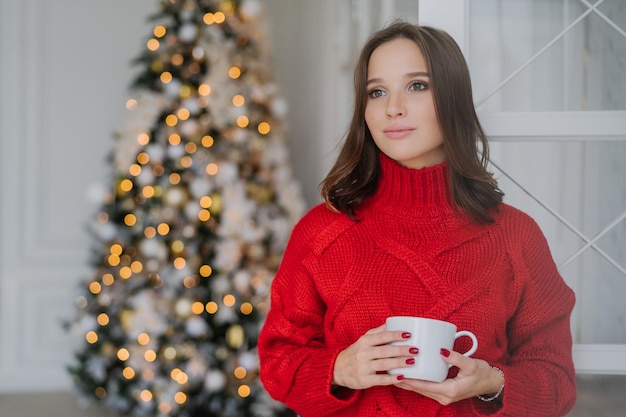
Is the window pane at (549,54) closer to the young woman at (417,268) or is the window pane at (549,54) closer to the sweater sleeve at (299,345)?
the young woman at (417,268)

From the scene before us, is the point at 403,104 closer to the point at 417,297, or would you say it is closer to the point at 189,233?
the point at 417,297

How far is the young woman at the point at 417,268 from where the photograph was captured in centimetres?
120

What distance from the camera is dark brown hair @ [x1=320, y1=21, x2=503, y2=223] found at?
1234mm

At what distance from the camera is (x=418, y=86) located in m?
1.24

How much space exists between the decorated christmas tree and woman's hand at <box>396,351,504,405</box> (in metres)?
1.80

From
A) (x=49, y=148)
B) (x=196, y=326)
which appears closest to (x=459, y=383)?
(x=196, y=326)

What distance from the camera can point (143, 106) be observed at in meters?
2.93

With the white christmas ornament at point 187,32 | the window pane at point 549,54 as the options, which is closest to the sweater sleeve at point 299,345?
the window pane at point 549,54

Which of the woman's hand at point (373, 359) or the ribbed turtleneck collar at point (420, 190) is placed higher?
the ribbed turtleneck collar at point (420, 190)

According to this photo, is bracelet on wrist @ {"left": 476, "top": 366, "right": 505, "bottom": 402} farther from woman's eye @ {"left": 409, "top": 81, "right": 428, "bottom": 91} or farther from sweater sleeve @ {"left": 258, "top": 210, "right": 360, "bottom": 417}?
woman's eye @ {"left": 409, "top": 81, "right": 428, "bottom": 91}

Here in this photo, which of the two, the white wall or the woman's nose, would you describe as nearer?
the woman's nose

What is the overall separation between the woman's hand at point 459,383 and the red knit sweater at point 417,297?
61 millimetres

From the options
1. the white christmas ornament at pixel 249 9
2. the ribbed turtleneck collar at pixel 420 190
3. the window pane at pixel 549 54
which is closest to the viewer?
the ribbed turtleneck collar at pixel 420 190

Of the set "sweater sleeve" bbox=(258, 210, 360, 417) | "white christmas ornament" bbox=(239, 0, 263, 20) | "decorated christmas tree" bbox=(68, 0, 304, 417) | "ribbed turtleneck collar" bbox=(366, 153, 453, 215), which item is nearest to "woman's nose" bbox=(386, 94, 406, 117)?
"ribbed turtleneck collar" bbox=(366, 153, 453, 215)
